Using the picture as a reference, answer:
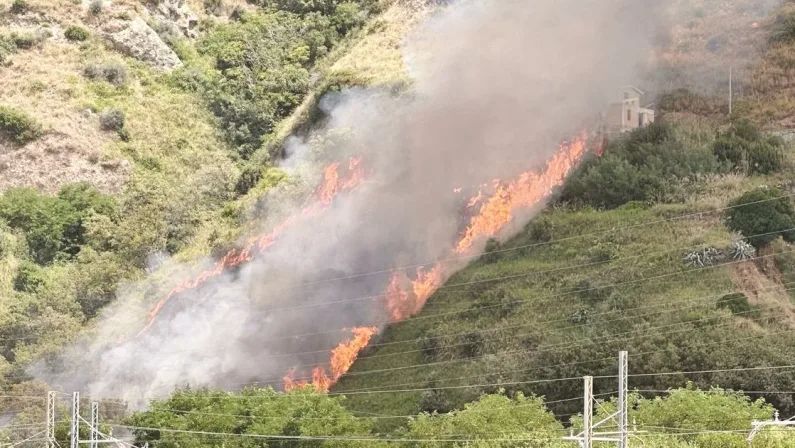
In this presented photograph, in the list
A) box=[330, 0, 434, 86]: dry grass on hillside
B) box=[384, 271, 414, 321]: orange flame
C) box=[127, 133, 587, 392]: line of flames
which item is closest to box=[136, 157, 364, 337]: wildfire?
box=[127, 133, 587, 392]: line of flames

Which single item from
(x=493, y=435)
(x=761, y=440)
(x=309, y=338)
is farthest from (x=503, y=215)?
(x=761, y=440)

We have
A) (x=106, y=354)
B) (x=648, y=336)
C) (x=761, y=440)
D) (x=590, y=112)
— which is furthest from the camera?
(x=590, y=112)

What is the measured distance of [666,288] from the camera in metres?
85.3

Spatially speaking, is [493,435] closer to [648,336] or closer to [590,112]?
[648,336]

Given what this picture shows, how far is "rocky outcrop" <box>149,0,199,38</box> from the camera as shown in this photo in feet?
481

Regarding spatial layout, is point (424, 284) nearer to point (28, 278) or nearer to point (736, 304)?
point (736, 304)

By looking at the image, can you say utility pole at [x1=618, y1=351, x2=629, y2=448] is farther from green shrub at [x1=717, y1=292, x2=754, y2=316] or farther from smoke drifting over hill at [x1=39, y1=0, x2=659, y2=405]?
smoke drifting over hill at [x1=39, y1=0, x2=659, y2=405]

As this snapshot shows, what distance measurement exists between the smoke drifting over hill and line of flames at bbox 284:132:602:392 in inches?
27.6

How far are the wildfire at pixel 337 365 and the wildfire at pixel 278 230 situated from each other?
40.6ft

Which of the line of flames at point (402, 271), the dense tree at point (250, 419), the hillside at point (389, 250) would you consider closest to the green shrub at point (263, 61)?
the hillside at point (389, 250)

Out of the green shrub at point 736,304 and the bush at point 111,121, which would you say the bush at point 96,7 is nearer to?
the bush at point 111,121

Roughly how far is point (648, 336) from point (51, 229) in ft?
191

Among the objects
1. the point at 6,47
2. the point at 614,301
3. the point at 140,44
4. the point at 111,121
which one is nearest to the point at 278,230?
the point at 614,301

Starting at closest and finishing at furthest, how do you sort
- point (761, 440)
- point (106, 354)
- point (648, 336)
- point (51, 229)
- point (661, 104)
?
point (761, 440) < point (648, 336) < point (106, 354) < point (661, 104) < point (51, 229)
